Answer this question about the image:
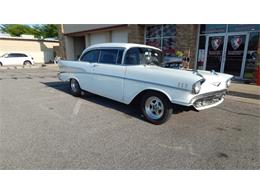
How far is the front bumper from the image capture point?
142 inches

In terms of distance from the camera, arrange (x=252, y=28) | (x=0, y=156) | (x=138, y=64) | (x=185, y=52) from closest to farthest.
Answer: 1. (x=0, y=156)
2. (x=138, y=64)
3. (x=252, y=28)
4. (x=185, y=52)

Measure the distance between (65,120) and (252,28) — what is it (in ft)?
30.5

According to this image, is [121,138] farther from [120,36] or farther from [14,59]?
[14,59]

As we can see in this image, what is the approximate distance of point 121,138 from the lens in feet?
11.5

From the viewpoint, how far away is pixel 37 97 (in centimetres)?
642

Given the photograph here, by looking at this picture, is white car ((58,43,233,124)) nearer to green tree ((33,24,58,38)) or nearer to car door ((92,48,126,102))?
car door ((92,48,126,102))

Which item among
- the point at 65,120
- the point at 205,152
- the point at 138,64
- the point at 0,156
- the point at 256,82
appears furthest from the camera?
the point at 256,82

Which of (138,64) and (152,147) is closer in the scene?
(152,147)

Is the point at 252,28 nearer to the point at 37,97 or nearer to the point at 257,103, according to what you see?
the point at 257,103

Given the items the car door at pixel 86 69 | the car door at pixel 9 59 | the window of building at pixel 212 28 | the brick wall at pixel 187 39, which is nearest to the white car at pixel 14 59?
the car door at pixel 9 59

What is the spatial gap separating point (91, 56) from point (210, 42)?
757 cm

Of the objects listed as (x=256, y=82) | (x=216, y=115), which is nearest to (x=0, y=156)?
(x=216, y=115)

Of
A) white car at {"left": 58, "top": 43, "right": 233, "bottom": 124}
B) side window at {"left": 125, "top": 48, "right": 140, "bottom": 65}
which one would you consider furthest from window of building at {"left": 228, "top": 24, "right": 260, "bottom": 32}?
side window at {"left": 125, "top": 48, "right": 140, "bottom": 65}

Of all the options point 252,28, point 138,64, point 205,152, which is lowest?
point 205,152
